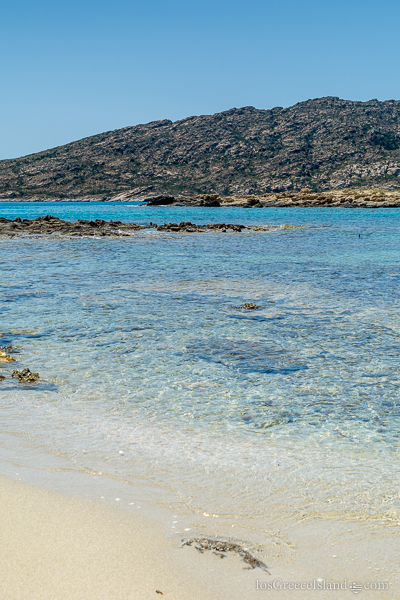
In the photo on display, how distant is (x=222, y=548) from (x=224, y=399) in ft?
11.1

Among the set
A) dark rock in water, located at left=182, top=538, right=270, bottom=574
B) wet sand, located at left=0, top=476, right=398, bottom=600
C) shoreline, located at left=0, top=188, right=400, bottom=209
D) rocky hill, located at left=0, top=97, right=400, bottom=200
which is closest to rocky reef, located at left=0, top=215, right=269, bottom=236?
wet sand, located at left=0, top=476, right=398, bottom=600

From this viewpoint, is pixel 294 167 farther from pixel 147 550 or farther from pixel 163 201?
pixel 147 550

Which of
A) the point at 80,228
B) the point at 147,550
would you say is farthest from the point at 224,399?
the point at 80,228

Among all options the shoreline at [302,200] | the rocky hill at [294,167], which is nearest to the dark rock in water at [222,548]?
the shoreline at [302,200]

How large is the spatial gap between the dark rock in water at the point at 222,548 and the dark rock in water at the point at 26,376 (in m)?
4.65

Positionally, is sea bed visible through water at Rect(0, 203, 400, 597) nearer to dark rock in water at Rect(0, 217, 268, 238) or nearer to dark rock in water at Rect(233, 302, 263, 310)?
dark rock in water at Rect(233, 302, 263, 310)

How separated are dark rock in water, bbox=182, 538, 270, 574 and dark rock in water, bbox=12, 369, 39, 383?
465 centimetres

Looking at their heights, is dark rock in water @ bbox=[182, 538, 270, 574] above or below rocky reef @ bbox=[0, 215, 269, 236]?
below

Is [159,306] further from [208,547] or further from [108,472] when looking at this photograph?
[208,547]

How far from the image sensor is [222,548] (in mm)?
3836

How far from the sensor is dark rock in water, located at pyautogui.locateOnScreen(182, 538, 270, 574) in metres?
3.68

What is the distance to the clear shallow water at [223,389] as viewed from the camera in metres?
5.01

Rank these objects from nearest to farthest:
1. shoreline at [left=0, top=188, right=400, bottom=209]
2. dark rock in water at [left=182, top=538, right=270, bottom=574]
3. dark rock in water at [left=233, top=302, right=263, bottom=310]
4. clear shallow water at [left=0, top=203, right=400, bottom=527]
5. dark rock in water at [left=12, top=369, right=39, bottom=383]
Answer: dark rock in water at [left=182, top=538, right=270, bottom=574] → clear shallow water at [left=0, top=203, right=400, bottom=527] → dark rock in water at [left=12, top=369, right=39, bottom=383] → dark rock in water at [left=233, top=302, right=263, bottom=310] → shoreline at [left=0, top=188, right=400, bottom=209]

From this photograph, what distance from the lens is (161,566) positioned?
3.59 metres
